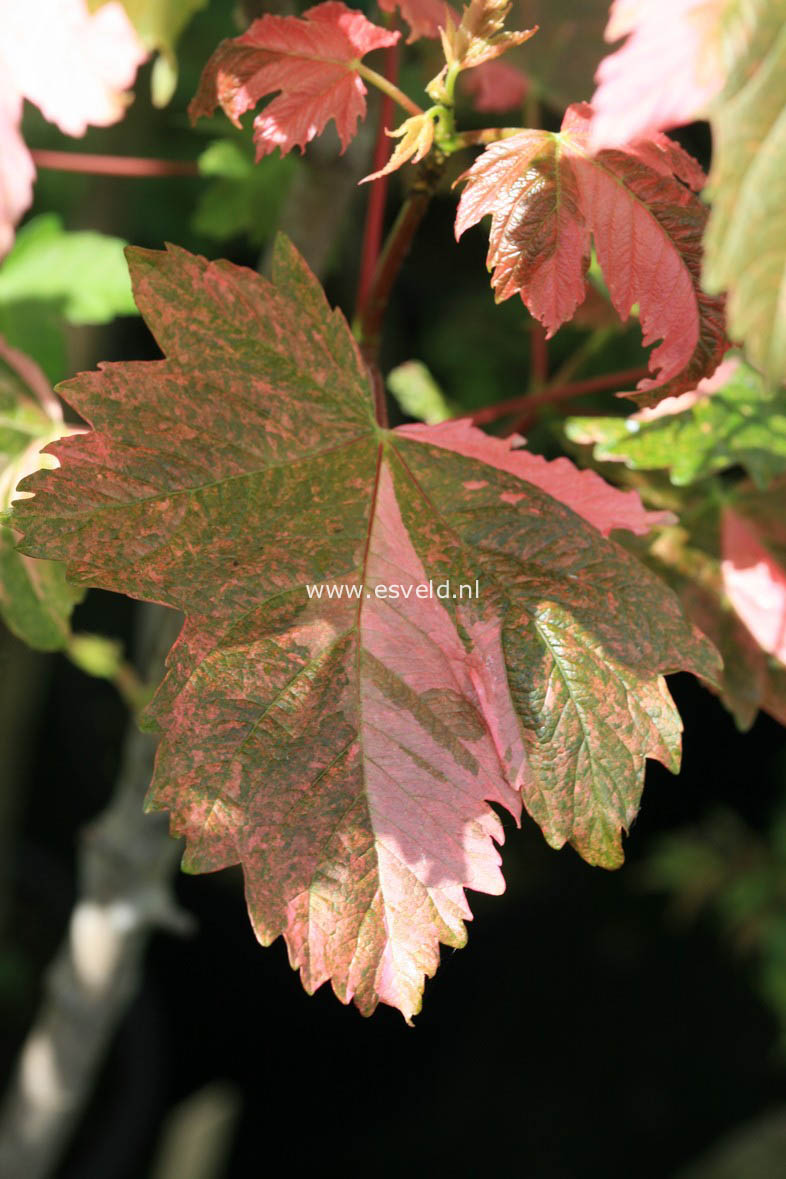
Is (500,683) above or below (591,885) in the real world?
above

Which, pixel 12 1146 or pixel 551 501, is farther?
pixel 12 1146

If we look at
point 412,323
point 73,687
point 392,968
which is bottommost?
point 73,687

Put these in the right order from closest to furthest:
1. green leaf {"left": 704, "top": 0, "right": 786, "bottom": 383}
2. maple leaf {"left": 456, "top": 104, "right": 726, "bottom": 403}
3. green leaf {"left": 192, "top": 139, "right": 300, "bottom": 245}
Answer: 1. green leaf {"left": 704, "top": 0, "right": 786, "bottom": 383}
2. maple leaf {"left": 456, "top": 104, "right": 726, "bottom": 403}
3. green leaf {"left": 192, "top": 139, "right": 300, "bottom": 245}

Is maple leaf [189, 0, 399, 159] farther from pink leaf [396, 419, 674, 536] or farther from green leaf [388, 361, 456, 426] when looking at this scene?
green leaf [388, 361, 456, 426]

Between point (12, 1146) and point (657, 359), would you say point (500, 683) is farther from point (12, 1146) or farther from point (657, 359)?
point (12, 1146)

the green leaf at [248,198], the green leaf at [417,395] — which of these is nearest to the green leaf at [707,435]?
the green leaf at [417,395]

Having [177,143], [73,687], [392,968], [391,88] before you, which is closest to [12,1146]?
[392,968]

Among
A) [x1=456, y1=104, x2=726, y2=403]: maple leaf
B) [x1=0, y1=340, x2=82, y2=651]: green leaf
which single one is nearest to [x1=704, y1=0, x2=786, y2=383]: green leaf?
[x1=456, y1=104, x2=726, y2=403]: maple leaf
